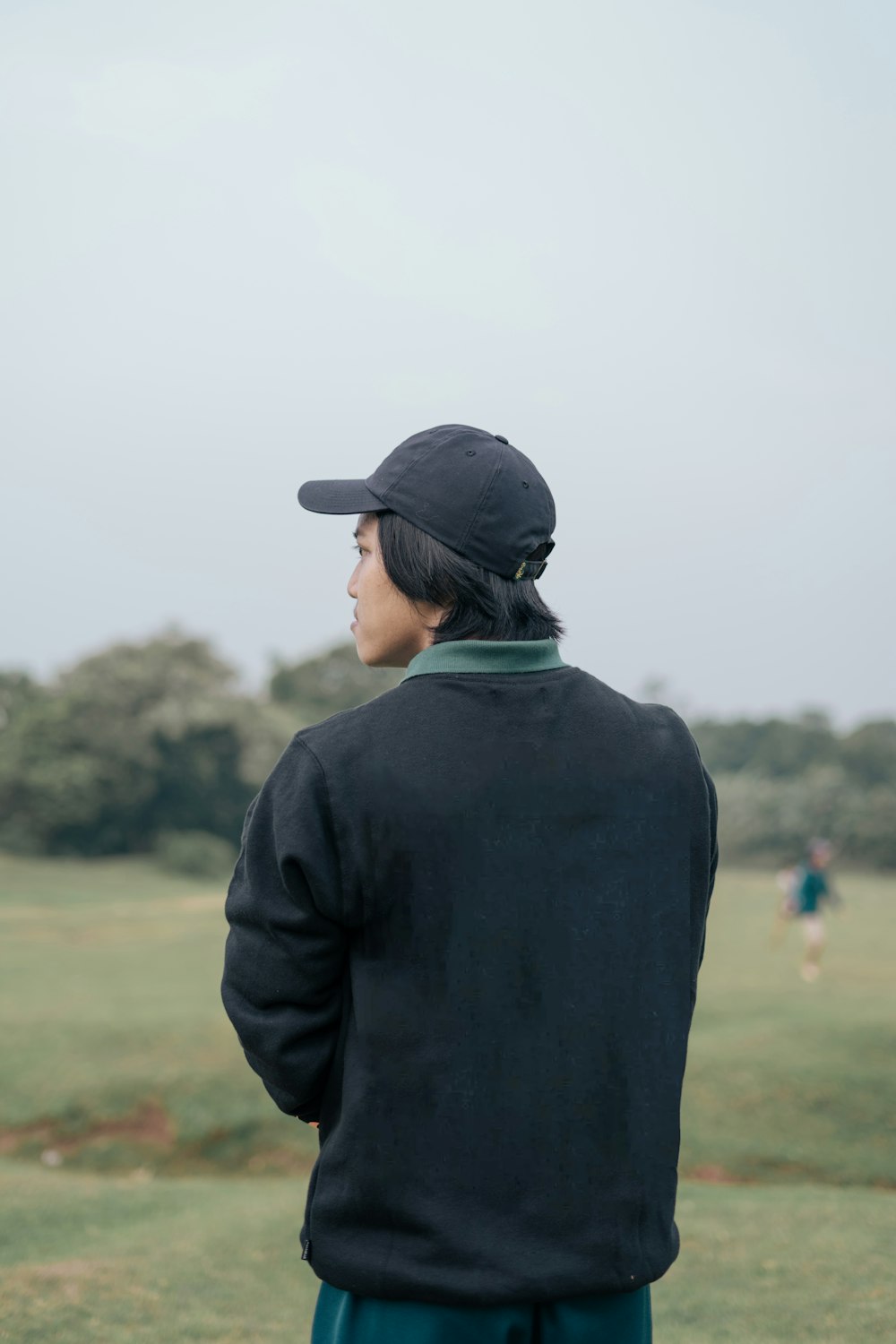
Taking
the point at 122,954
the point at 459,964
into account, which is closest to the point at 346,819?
the point at 459,964

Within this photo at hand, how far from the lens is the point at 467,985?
1.84 metres

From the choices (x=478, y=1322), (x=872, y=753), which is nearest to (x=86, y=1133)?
(x=478, y=1322)

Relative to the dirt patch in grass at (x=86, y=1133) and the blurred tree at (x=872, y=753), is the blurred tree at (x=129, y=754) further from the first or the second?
the dirt patch in grass at (x=86, y=1133)

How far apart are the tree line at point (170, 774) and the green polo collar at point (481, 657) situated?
131 ft

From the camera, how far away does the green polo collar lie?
1968 millimetres

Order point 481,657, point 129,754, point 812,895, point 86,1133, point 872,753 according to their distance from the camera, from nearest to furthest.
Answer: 1. point 481,657
2. point 86,1133
3. point 812,895
4. point 129,754
5. point 872,753

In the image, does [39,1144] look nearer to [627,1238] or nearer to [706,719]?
[627,1238]

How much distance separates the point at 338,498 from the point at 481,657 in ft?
1.46

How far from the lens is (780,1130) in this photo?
10.1 metres

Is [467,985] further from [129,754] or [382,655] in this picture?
[129,754]

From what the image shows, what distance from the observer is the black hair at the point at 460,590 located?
2035 mm

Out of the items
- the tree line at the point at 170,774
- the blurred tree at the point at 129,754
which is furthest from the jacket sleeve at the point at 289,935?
the blurred tree at the point at 129,754

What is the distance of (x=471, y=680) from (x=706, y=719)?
62502mm

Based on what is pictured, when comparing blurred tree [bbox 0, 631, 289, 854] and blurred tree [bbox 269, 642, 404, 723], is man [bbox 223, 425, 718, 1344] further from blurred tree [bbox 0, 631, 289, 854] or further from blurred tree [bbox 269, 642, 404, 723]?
blurred tree [bbox 269, 642, 404, 723]
